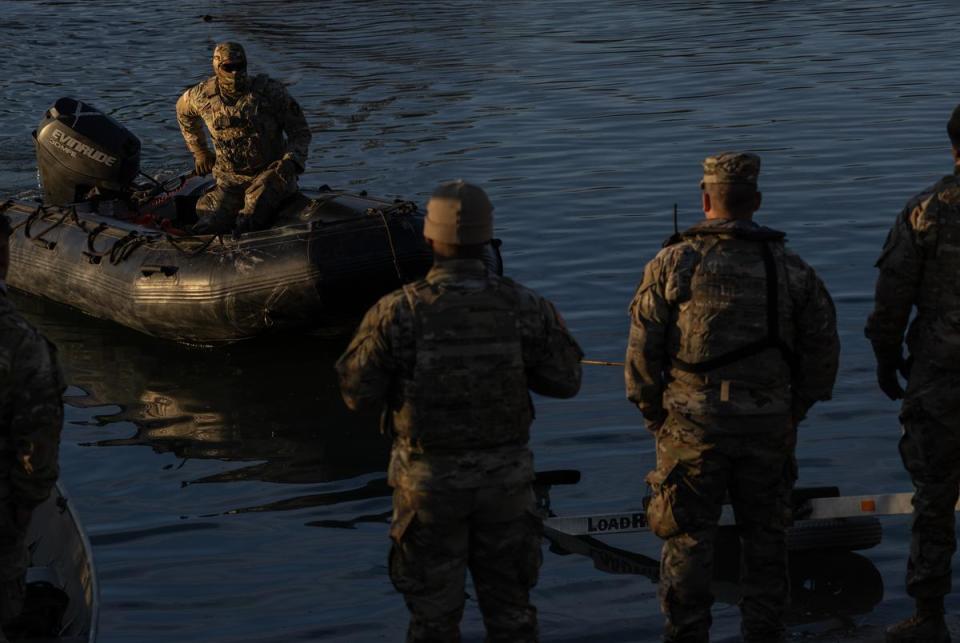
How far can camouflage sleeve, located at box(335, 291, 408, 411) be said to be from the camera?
17.4 ft

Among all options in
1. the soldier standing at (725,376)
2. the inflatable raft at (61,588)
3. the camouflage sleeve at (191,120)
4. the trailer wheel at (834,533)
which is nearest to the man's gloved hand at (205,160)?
the camouflage sleeve at (191,120)

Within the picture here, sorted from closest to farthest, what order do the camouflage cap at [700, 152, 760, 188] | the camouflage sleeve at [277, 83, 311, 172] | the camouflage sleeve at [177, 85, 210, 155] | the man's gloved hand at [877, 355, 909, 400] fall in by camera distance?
1. the camouflage cap at [700, 152, 760, 188]
2. the man's gloved hand at [877, 355, 909, 400]
3. the camouflage sleeve at [277, 83, 311, 172]
4. the camouflage sleeve at [177, 85, 210, 155]

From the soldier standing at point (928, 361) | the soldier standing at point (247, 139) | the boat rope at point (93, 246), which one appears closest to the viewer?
the soldier standing at point (928, 361)

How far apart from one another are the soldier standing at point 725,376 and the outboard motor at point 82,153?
28.5 ft

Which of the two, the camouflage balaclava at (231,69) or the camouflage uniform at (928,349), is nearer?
the camouflage uniform at (928,349)

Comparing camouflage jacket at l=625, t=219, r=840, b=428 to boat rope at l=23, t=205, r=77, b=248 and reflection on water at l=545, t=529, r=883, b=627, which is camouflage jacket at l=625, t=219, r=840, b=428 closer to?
reflection on water at l=545, t=529, r=883, b=627

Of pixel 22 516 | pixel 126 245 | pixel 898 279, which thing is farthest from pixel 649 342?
pixel 126 245

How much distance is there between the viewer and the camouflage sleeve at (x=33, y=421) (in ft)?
17.8

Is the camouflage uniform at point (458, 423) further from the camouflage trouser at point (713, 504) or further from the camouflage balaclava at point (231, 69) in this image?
the camouflage balaclava at point (231, 69)

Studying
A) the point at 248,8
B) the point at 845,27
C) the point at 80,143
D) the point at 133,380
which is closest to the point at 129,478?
the point at 133,380

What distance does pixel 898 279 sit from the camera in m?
6.00

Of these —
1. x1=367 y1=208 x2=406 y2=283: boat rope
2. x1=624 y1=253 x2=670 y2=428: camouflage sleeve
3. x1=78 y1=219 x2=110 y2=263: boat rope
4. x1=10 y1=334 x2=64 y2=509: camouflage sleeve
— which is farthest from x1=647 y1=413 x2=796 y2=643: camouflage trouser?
x1=78 y1=219 x2=110 y2=263: boat rope

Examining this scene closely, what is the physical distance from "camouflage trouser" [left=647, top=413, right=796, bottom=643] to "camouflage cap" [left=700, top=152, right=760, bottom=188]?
90cm

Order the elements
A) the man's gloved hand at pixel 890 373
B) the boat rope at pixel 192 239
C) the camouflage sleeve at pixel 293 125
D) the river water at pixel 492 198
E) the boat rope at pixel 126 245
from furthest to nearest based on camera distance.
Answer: the boat rope at pixel 126 245, the camouflage sleeve at pixel 293 125, the boat rope at pixel 192 239, the river water at pixel 492 198, the man's gloved hand at pixel 890 373
